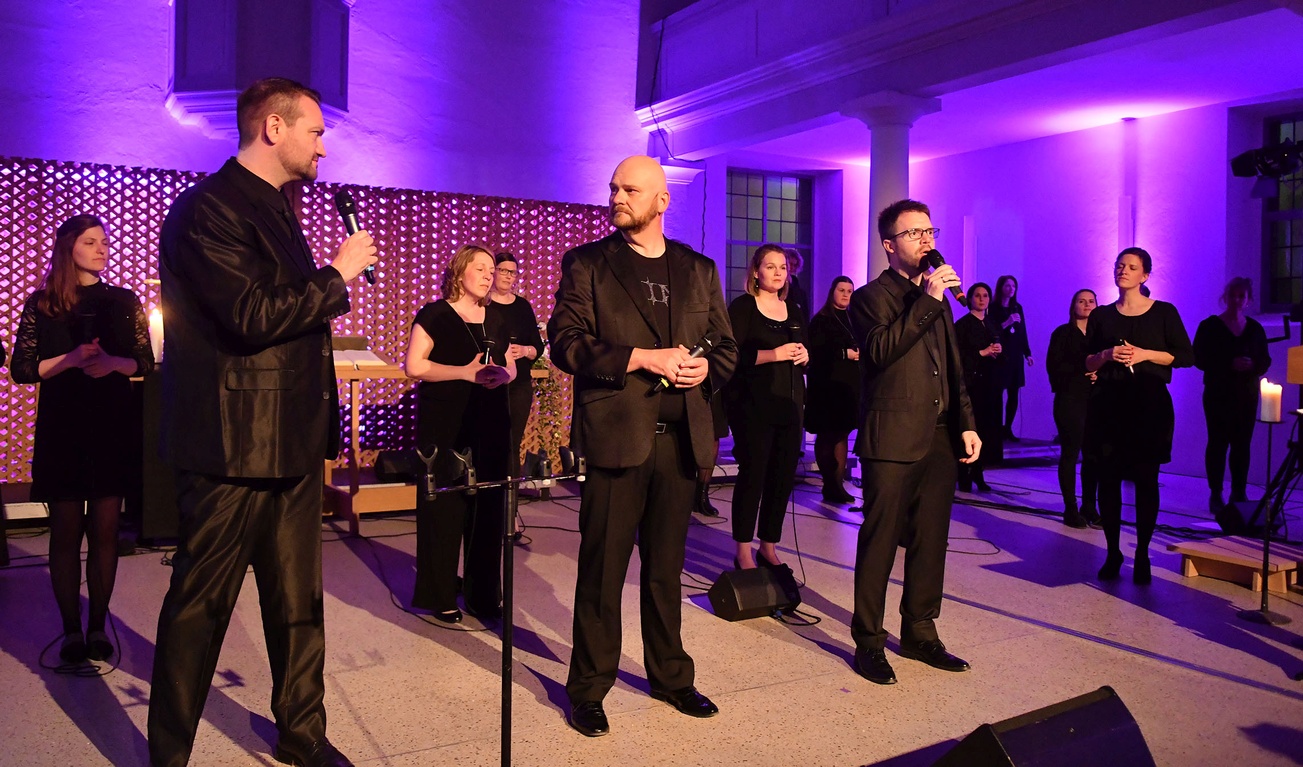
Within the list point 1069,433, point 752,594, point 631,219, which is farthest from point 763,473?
point 1069,433

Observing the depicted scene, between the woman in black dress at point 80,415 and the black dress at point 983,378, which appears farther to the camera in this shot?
the black dress at point 983,378

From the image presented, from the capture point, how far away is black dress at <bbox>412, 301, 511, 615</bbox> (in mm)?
4484

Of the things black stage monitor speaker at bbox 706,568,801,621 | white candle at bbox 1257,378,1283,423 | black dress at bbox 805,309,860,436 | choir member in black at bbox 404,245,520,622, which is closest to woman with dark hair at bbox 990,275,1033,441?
black dress at bbox 805,309,860,436

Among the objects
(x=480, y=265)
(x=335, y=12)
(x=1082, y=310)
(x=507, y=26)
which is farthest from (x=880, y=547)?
(x=507, y=26)

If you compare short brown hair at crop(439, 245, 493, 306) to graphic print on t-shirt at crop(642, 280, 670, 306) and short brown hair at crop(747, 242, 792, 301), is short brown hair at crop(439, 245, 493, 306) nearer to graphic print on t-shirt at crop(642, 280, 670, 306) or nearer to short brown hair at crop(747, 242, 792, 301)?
short brown hair at crop(747, 242, 792, 301)

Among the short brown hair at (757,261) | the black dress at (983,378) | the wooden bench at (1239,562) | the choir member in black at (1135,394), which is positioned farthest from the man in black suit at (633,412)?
the black dress at (983,378)

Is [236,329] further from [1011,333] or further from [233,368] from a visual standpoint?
[1011,333]

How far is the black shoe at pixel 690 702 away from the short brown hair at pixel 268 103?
6.88ft

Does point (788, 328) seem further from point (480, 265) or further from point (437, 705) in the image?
point (437, 705)

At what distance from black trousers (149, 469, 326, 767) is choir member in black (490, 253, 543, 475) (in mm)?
1986

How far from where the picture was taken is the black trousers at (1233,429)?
25.2 feet

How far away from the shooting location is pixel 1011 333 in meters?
10.9

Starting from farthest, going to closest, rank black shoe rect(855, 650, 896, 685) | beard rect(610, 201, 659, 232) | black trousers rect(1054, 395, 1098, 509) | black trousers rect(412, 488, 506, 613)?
1. black trousers rect(1054, 395, 1098, 509)
2. black trousers rect(412, 488, 506, 613)
3. black shoe rect(855, 650, 896, 685)
4. beard rect(610, 201, 659, 232)

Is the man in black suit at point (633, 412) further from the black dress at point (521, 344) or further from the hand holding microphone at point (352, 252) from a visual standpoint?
the black dress at point (521, 344)
